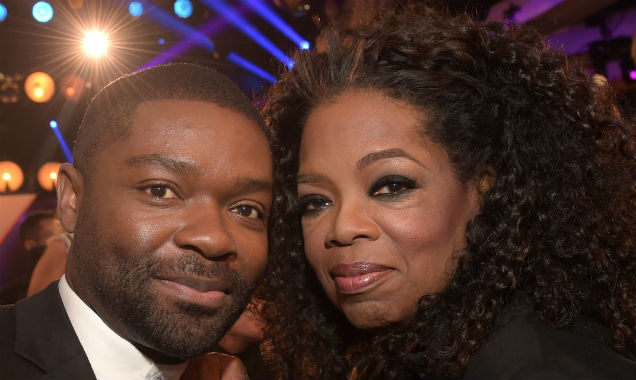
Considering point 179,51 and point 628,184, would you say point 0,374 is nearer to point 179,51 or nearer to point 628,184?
point 628,184

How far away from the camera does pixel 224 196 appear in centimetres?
180

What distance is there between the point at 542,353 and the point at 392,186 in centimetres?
77

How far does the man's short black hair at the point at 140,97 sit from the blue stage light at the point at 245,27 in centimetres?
411

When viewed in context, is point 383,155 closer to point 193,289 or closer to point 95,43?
point 193,289

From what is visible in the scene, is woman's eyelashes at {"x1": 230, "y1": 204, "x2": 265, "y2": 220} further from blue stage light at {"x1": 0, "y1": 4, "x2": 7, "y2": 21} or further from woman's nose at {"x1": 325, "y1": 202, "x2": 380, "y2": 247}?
blue stage light at {"x1": 0, "y1": 4, "x2": 7, "y2": 21}

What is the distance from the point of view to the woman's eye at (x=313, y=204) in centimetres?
224

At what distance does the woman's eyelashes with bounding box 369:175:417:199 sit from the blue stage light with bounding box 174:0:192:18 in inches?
164

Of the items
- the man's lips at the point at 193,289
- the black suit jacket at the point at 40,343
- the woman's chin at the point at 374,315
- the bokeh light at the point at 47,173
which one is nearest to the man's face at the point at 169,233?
the man's lips at the point at 193,289

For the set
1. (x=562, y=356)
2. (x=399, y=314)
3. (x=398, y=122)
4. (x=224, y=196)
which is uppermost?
(x=398, y=122)

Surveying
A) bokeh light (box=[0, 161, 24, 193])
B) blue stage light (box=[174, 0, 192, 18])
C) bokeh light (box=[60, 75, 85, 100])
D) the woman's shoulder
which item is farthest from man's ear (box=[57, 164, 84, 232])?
bokeh light (box=[0, 161, 24, 193])

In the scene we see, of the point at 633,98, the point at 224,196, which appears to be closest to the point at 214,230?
the point at 224,196

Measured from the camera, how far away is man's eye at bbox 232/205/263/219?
1.96 metres

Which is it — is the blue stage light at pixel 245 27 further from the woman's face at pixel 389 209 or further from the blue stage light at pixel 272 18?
the woman's face at pixel 389 209

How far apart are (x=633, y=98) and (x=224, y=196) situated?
5.06m
